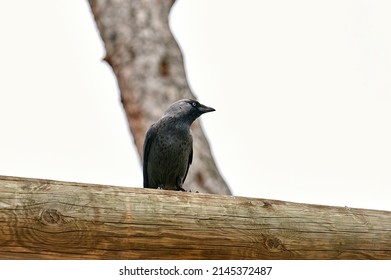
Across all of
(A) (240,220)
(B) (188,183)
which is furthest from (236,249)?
(B) (188,183)

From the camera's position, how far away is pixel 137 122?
18.9ft

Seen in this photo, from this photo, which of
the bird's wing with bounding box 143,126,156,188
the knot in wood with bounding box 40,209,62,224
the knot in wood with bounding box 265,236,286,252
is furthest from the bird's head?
the knot in wood with bounding box 40,209,62,224

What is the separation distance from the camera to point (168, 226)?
2.70 meters

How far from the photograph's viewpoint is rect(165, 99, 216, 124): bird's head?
475 centimetres

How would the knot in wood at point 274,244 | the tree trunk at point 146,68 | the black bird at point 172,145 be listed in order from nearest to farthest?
1. the knot in wood at point 274,244
2. the black bird at point 172,145
3. the tree trunk at point 146,68

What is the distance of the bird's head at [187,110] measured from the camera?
4.75 m

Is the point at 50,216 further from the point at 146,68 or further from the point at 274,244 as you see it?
the point at 146,68

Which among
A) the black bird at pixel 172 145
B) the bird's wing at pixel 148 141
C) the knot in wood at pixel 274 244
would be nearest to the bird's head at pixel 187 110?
the black bird at pixel 172 145

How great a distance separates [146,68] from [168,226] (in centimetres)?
314

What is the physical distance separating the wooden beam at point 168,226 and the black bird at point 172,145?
1.68 meters

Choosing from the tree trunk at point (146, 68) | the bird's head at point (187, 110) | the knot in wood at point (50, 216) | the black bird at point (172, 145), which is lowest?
the knot in wood at point (50, 216)

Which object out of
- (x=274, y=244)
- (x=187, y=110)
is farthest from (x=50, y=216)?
(x=187, y=110)

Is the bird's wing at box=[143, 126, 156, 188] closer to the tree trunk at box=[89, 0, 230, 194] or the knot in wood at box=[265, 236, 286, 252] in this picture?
the tree trunk at box=[89, 0, 230, 194]

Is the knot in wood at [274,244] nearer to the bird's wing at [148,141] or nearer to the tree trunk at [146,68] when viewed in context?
the bird's wing at [148,141]
